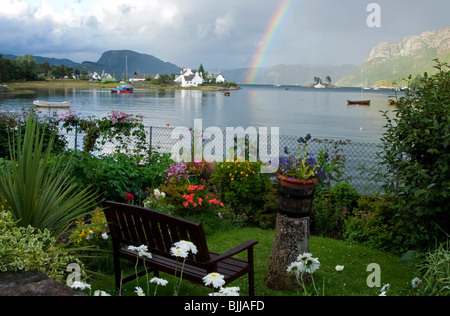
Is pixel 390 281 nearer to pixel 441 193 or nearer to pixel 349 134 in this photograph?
pixel 441 193

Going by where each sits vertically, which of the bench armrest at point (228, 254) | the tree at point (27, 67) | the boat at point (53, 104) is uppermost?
the tree at point (27, 67)

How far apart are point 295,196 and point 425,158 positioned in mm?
1901

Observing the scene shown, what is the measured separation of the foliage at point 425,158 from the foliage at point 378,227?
470 millimetres

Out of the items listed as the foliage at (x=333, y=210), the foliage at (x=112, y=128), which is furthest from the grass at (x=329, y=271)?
the foliage at (x=112, y=128)

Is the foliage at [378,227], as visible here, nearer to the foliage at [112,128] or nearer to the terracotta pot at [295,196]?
the terracotta pot at [295,196]

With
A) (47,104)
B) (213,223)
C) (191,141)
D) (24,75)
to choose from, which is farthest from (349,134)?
(24,75)

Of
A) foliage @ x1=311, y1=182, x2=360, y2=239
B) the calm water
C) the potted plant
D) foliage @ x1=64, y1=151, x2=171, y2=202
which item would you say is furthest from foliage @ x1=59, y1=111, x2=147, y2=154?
the potted plant

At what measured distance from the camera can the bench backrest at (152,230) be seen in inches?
122

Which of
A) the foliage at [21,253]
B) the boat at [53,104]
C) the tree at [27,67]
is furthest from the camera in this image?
the tree at [27,67]

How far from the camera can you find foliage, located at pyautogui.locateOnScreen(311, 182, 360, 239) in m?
6.26

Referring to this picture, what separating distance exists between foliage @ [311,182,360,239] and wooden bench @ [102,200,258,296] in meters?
2.90

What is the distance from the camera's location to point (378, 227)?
5.59 meters

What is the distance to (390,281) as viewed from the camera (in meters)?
4.44

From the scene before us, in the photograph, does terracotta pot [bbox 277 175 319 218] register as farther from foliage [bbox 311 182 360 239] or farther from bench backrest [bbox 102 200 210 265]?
foliage [bbox 311 182 360 239]
